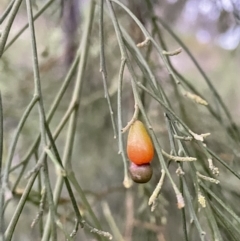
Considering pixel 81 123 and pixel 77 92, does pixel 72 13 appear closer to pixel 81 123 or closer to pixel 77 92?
pixel 81 123

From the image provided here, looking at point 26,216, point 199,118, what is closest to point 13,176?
point 26,216

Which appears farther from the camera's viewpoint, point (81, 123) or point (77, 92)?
point (81, 123)

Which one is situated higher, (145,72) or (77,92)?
(77,92)

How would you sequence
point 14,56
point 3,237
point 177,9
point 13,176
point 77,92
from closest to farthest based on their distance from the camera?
point 3,237, point 77,92, point 13,176, point 177,9, point 14,56

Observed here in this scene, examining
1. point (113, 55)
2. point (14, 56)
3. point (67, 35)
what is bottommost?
point (113, 55)

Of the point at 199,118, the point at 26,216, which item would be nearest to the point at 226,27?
the point at 199,118

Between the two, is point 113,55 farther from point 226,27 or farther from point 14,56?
point 14,56

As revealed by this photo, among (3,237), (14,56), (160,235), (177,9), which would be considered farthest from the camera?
→ (14,56)
